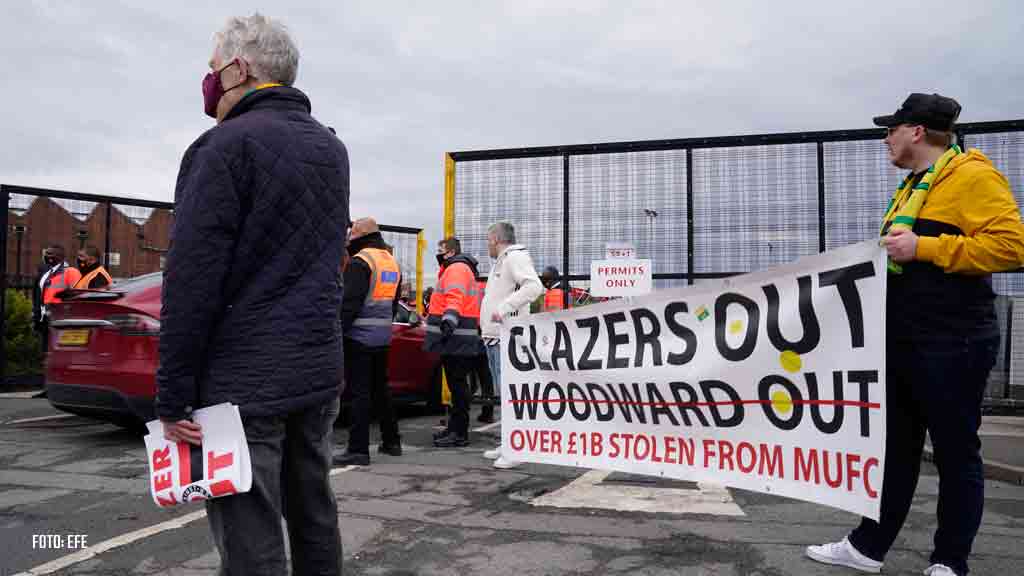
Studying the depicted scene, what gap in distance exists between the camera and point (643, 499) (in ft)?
Answer: 16.1

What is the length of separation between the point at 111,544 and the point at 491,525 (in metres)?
1.83

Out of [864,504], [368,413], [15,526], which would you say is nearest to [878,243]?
[864,504]

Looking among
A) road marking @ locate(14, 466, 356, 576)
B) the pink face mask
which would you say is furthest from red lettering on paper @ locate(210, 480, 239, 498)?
road marking @ locate(14, 466, 356, 576)

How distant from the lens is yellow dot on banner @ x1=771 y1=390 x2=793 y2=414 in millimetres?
3772

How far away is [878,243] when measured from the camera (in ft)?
11.3

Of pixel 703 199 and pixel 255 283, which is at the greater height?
pixel 703 199

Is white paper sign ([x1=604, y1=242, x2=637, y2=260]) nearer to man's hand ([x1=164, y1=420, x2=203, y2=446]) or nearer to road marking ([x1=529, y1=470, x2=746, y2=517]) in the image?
road marking ([x1=529, y1=470, x2=746, y2=517])

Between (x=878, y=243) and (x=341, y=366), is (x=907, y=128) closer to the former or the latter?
(x=878, y=243)

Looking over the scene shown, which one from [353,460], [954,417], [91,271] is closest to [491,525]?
[353,460]

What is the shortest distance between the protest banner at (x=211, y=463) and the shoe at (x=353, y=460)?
3942mm

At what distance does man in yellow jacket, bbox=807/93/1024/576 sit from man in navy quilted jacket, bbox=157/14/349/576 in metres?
2.31

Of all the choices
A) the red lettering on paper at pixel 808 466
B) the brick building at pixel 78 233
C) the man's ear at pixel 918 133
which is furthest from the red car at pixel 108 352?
the man's ear at pixel 918 133

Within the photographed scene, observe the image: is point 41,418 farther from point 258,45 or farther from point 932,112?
point 932,112

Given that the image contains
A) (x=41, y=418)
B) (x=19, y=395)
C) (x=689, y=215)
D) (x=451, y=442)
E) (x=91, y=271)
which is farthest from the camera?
(x=19, y=395)
